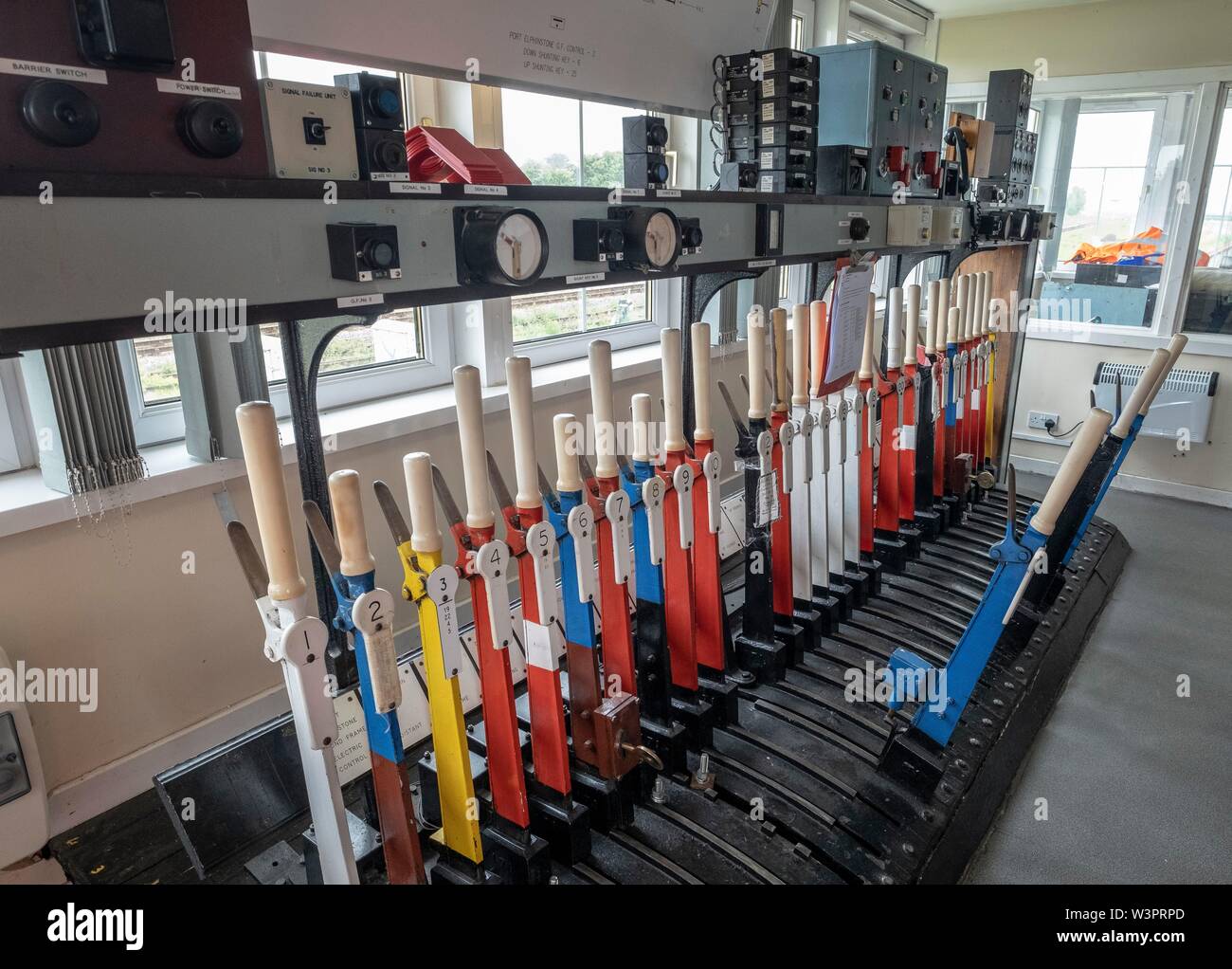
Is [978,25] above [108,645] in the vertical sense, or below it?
above

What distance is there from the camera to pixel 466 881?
1.35 metres

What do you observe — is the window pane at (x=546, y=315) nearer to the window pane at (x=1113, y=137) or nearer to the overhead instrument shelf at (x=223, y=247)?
the overhead instrument shelf at (x=223, y=247)

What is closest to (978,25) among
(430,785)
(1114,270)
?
(1114,270)

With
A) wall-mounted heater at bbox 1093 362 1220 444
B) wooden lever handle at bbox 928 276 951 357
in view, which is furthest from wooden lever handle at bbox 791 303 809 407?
wall-mounted heater at bbox 1093 362 1220 444

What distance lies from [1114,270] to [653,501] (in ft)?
13.9

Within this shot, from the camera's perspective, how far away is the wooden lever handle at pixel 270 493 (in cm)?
96

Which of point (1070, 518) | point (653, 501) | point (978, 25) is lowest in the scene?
point (1070, 518)

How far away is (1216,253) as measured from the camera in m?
4.22

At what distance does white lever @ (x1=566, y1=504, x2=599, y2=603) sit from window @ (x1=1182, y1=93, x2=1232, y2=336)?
439 centimetres

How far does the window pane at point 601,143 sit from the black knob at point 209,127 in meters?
2.30

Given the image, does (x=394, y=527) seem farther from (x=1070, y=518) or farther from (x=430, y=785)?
(x=1070, y=518)

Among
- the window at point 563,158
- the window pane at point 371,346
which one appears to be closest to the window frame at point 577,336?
the window at point 563,158

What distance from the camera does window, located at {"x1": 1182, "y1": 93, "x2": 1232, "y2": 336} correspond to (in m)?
4.09

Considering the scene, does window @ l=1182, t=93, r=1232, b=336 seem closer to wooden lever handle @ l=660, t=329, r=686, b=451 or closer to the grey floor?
the grey floor
